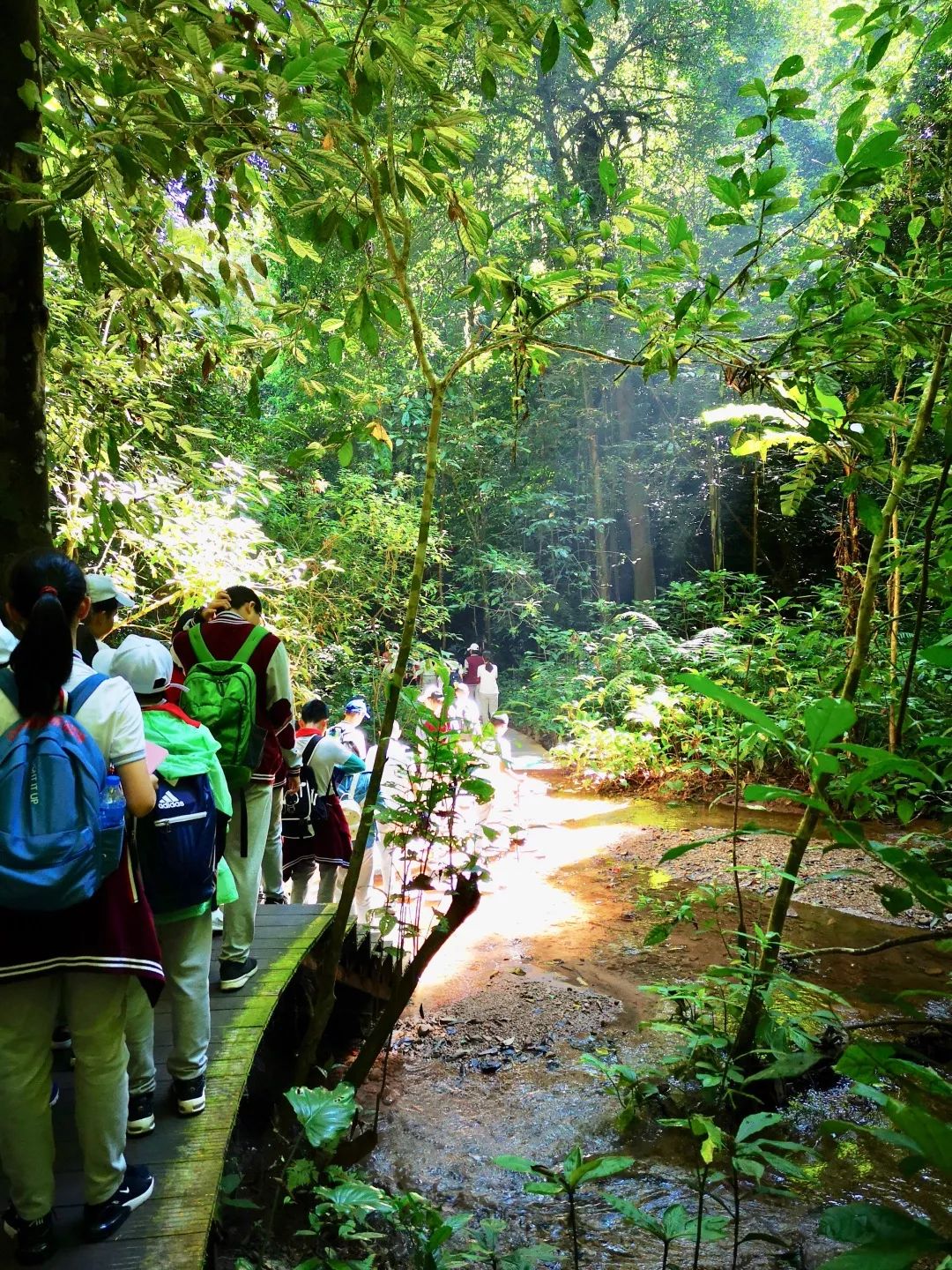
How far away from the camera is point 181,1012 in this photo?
104 inches

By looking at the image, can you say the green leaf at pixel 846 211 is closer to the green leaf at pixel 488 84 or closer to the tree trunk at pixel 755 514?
the green leaf at pixel 488 84

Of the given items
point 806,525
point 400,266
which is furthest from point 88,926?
point 806,525

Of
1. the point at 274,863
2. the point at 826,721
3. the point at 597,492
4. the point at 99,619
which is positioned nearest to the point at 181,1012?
the point at 99,619

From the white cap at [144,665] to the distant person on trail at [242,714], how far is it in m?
0.64

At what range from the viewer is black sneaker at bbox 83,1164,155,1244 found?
209 centimetres

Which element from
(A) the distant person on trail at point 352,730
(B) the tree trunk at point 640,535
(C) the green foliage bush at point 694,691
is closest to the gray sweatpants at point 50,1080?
(A) the distant person on trail at point 352,730

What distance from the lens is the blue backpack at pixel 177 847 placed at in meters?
2.53

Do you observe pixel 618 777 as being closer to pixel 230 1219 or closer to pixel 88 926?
pixel 230 1219

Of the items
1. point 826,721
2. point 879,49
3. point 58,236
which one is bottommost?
point 826,721

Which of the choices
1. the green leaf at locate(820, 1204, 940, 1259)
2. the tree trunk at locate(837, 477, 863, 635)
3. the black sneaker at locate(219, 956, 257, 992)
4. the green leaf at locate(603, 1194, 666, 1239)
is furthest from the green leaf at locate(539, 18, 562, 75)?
Answer: the tree trunk at locate(837, 477, 863, 635)

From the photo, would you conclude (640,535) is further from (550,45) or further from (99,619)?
(550,45)

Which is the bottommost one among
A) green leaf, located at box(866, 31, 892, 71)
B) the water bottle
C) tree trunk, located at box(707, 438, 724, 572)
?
the water bottle

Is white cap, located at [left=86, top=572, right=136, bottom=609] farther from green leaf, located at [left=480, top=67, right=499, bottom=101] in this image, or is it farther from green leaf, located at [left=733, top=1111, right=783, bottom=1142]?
green leaf, located at [left=733, top=1111, right=783, bottom=1142]

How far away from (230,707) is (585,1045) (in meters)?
3.04
